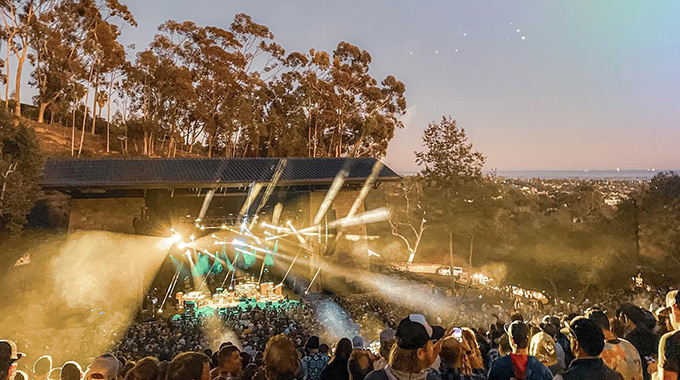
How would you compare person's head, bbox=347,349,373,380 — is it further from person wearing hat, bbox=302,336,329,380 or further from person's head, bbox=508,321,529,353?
person's head, bbox=508,321,529,353

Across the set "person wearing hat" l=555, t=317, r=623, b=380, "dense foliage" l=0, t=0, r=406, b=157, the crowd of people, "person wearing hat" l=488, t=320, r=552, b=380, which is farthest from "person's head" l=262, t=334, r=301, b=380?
"dense foliage" l=0, t=0, r=406, b=157

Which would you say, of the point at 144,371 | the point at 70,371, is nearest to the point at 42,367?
the point at 70,371

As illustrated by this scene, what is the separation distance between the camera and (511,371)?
9.23 ft

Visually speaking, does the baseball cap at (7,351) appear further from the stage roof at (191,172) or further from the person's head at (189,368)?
the stage roof at (191,172)

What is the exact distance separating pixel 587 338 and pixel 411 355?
1.33 meters

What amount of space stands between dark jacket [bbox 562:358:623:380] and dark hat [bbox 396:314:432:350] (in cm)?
118

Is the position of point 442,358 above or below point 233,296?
above

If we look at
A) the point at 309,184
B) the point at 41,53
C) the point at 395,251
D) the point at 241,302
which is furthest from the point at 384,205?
the point at 41,53

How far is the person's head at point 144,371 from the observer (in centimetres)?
306

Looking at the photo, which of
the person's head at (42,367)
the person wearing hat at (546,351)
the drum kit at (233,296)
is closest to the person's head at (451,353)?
the person wearing hat at (546,351)

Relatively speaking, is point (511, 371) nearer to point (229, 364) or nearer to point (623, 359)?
point (623, 359)

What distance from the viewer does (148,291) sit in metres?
16.6

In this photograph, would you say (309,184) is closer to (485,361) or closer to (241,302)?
(241,302)

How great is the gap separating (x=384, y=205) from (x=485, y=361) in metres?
31.8
